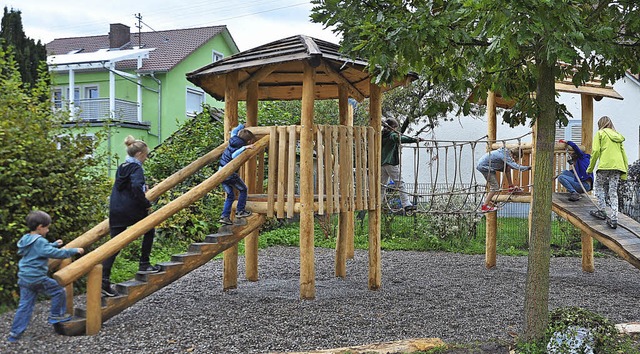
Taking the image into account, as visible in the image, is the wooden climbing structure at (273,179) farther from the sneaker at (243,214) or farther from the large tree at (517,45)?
the large tree at (517,45)

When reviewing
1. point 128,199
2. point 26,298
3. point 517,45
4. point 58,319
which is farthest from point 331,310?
point 517,45

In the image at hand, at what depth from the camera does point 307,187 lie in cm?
758

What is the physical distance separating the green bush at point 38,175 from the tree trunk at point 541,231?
578cm

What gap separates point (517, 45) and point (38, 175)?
608cm


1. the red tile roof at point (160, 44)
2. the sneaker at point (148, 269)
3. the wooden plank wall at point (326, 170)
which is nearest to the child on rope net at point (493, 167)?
the wooden plank wall at point (326, 170)

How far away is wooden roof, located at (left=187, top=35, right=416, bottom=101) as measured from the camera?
761 cm

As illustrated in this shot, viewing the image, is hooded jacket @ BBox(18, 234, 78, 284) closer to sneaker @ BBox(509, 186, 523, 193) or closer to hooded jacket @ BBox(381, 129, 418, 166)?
hooded jacket @ BBox(381, 129, 418, 166)

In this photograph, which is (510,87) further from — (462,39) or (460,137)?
(460,137)

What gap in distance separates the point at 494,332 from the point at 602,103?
1642cm

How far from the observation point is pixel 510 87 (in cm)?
592

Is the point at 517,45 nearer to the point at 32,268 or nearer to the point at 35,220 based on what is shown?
the point at 35,220

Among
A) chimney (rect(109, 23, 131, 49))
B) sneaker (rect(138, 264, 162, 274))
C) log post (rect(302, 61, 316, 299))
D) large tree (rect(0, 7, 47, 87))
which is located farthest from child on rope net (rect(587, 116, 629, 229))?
chimney (rect(109, 23, 131, 49))

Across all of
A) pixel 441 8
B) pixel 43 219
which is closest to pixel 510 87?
pixel 441 8

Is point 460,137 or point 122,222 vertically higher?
point 460,137
